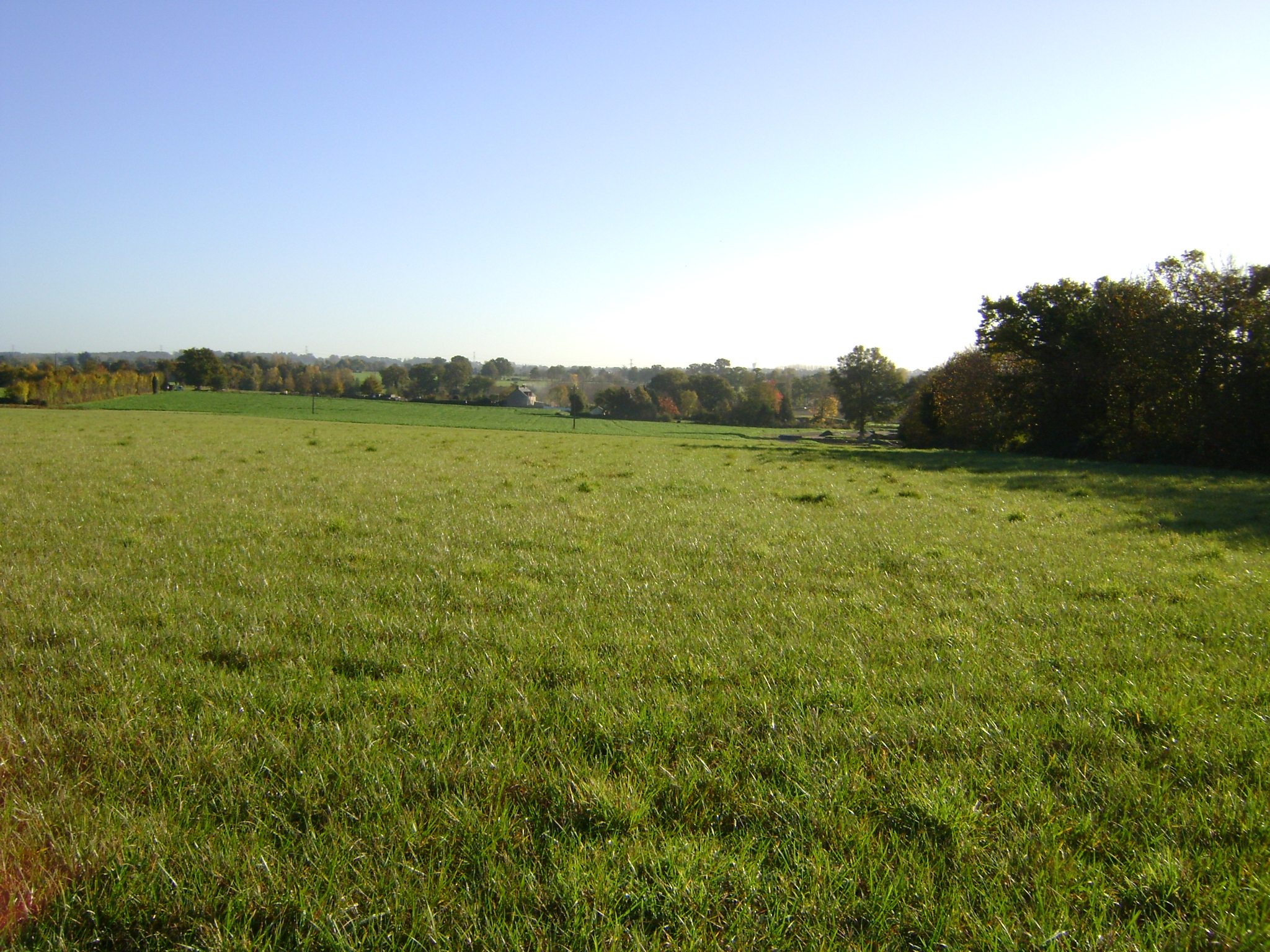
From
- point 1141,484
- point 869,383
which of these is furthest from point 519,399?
point 1141,484

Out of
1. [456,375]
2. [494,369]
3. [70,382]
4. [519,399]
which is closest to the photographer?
[70,382]

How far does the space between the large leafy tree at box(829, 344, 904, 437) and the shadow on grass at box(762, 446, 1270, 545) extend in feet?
193

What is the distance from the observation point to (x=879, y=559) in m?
7.64

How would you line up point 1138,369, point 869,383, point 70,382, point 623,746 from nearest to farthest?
point 623,746 → point 1138,369 → point 70,382 → point 869,383

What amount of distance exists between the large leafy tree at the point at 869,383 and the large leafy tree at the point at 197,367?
91.3 meters

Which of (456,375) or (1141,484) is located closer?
(1141,484)

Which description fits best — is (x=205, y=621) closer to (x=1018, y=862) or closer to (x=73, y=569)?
(x=73, y=569)

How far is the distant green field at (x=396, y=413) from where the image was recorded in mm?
61281

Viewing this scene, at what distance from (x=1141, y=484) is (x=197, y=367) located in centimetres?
11104

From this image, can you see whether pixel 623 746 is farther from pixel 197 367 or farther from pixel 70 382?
pixel 197 367

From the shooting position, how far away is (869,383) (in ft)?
285

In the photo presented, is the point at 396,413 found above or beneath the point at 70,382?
beneath

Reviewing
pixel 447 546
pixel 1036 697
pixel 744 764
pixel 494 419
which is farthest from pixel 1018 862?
pixel 494 419

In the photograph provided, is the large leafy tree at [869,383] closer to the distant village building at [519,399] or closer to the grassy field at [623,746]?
the distant village building at [519,399]
